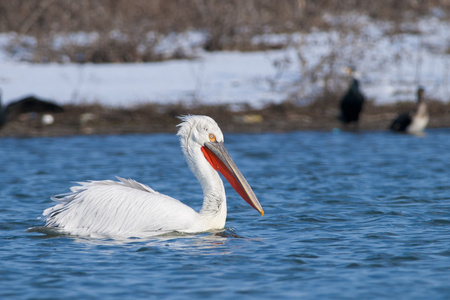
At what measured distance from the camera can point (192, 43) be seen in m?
19.3

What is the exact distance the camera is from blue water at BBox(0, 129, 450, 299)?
453 centimetres

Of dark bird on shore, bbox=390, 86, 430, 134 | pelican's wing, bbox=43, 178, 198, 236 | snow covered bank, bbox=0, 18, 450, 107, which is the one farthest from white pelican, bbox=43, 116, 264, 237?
snow covered bank, bbox=0, 18, 450, 107

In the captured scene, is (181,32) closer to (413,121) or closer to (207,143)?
(413,121)

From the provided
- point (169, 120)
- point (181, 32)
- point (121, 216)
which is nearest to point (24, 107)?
point (169, 120)

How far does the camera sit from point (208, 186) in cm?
596

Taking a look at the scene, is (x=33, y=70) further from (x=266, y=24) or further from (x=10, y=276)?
(x=10, y=276)

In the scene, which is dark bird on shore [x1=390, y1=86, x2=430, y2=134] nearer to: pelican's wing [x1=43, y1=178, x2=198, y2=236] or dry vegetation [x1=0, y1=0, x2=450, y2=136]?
dry vegetation [x1=0, y1=0, x2=450, y2=136]

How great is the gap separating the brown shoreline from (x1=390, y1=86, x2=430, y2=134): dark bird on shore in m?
0.66

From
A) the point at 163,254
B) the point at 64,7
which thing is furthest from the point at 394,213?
the point at 64,7

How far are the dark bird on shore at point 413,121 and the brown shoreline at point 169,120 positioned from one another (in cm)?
66

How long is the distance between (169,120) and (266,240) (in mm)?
8402

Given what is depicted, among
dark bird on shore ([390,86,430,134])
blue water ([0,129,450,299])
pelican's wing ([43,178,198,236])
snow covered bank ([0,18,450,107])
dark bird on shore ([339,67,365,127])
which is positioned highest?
snow covered bank ([0,18,450,107])

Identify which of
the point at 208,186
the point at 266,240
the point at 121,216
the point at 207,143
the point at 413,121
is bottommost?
the point at 266,240

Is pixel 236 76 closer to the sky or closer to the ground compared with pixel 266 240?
closer to the sky
